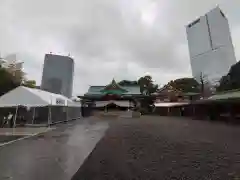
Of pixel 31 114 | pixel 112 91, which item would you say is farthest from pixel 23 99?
pixel 112 91

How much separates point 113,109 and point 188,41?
4470 centimetres

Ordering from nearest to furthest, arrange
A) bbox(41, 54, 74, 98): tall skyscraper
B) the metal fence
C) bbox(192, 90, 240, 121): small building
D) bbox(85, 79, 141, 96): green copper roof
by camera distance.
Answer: the metal fence → bbox(192, 90, 240, 121): small building → bbox(85, 79, 141, 96): green copper roof → bbox(41, 54, 74, 98): tall skyscraper

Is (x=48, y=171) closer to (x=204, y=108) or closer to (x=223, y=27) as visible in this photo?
(x=204, y=108)

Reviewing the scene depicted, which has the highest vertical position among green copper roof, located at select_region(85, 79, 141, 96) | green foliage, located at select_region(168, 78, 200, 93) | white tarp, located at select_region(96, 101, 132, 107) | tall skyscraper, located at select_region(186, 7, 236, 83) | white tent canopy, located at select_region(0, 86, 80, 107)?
tall skyscraper, located at select_region(186, 7, 236, 83)

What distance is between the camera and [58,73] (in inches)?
2798

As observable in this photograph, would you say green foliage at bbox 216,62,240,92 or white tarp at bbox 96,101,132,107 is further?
white tarp at bbox 96,101,132,107

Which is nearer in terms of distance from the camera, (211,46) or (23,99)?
(23,99)

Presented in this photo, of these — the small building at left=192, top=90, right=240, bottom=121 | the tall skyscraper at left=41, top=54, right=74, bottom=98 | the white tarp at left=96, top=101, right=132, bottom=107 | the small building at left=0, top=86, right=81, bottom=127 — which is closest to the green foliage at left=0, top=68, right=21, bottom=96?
the small building at left=0, top=86, right=81, bottom=127

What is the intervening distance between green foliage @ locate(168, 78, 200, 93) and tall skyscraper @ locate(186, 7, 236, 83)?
10.8 ft

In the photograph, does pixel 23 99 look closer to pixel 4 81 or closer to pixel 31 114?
pixel 31 114

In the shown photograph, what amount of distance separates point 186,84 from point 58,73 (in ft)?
112

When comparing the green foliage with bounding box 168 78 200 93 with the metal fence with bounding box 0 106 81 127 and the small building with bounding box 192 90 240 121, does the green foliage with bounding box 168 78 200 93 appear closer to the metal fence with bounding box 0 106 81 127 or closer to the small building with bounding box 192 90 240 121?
the small building with bounding box 192 90 240 121

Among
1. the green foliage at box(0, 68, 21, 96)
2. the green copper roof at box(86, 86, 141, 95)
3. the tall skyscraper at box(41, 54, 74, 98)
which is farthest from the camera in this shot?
the tall skyscraper at box(41, 54, 74, 98)

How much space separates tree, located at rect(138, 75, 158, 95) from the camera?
7081 centimetres
